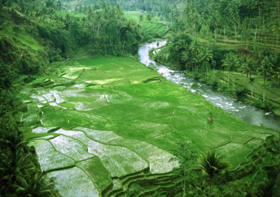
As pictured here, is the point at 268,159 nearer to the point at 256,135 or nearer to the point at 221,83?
the point at 256,135

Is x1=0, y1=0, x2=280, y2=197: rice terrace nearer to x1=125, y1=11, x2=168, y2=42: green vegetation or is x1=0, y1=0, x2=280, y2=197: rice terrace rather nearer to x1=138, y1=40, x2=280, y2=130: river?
x1=138, y1=40, x2=280, y2=130: river

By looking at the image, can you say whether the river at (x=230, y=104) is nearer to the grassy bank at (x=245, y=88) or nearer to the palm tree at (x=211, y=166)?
the grassy bank at (x=245, y=88)

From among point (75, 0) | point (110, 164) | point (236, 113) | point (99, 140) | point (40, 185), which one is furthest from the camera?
point (75, 0)

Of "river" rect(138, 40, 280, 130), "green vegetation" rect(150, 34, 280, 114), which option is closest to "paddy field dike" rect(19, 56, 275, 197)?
"river" rect(138, 40, 280, 130)

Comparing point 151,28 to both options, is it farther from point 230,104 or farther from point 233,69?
point 230,104

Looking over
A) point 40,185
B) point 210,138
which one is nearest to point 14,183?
point 40,185

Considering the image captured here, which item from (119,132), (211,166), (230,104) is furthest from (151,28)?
(211,166)

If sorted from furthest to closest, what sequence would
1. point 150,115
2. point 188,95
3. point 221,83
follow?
1. point 221,83
2. point 188,95
3. point 150,115
